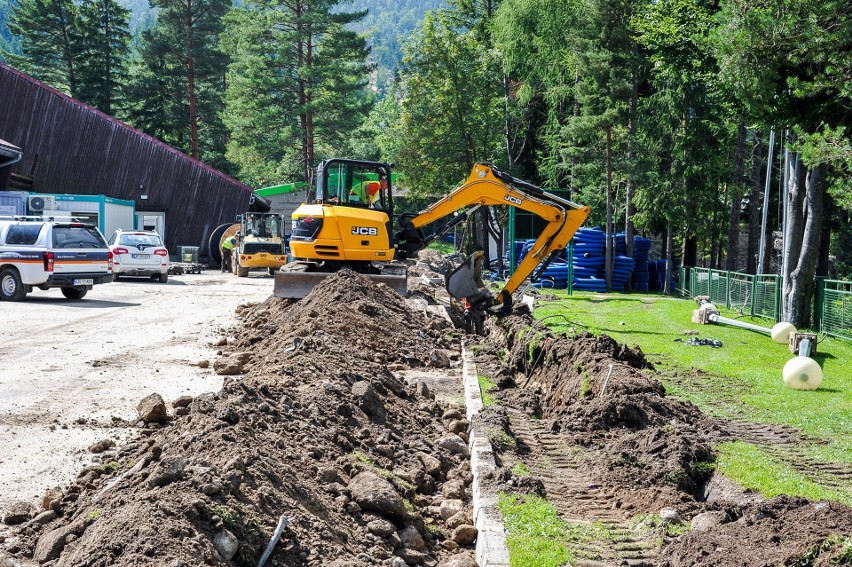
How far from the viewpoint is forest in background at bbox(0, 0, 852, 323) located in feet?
44.9

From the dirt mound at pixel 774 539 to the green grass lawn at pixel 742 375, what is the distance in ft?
4.57

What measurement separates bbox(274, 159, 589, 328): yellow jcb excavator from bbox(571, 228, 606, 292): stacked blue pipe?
14189 millimetres

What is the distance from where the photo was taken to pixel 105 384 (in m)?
11.4

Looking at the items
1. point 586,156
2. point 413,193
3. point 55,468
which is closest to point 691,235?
point 586,156

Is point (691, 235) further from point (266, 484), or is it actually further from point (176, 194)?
point (266, 484)

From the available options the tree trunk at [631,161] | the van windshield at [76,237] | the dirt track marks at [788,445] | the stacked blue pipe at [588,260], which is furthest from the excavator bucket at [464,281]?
the tree trunk at [631,161]

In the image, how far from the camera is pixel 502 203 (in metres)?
18.9

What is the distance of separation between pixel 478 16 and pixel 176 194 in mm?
23683

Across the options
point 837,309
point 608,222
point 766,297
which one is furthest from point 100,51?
point 837,309

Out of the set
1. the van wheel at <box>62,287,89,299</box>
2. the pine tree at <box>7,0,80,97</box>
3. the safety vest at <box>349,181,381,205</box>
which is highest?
the pine tree at <box>7,0,80,97</box>

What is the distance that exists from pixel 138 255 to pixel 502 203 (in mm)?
15878

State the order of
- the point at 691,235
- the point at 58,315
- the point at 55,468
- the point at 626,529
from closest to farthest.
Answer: the point at 626,529 < the point at 55,468 < the point at 58,315 < the point at 691,235

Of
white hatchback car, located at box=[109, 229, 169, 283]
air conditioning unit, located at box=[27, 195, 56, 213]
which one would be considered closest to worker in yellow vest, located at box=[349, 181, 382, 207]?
white hatchback car, located at box=[109, 229, 169, 283]

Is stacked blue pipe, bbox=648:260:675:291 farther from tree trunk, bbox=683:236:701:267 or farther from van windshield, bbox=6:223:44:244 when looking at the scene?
van windshield, bbox=6:223:44:244
